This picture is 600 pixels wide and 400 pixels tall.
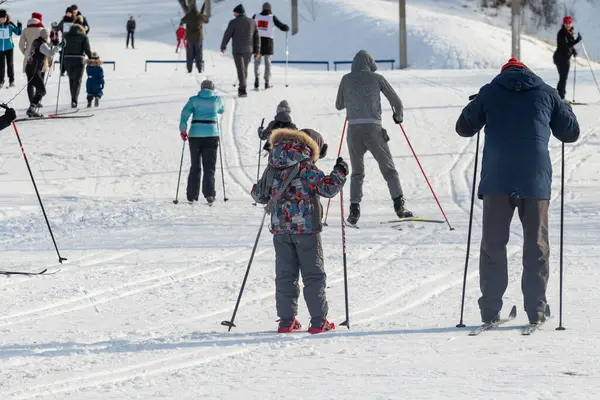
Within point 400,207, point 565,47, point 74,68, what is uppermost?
point 565,47

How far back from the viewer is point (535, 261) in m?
6.88

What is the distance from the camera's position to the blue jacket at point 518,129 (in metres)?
6.75

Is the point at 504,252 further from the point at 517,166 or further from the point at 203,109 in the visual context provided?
the point at 203,109

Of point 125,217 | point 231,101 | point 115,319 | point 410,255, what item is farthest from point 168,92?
point 115,319

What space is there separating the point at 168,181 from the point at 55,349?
30.5ft

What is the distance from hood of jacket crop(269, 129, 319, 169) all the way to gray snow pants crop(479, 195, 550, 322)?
1.15 meters

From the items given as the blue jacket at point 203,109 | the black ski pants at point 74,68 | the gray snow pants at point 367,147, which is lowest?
the gray snow pants at point 367,147

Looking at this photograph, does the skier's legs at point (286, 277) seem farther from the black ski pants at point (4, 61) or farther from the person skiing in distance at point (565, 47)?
the black ski pants at point (4, 61)

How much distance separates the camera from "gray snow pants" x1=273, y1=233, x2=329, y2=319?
6.96m

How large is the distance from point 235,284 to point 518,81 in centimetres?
301

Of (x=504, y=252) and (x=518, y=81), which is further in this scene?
(x=504, y=252)

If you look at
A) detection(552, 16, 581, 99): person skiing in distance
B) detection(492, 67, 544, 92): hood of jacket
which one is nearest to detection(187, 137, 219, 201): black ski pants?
detection(492, 67, 544, 92): hood of jacket

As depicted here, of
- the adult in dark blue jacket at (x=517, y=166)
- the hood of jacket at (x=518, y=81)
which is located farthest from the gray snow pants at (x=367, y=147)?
the hood of jacket at (x=518, y=81)

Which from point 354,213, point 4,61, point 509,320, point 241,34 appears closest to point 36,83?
point 4,61
